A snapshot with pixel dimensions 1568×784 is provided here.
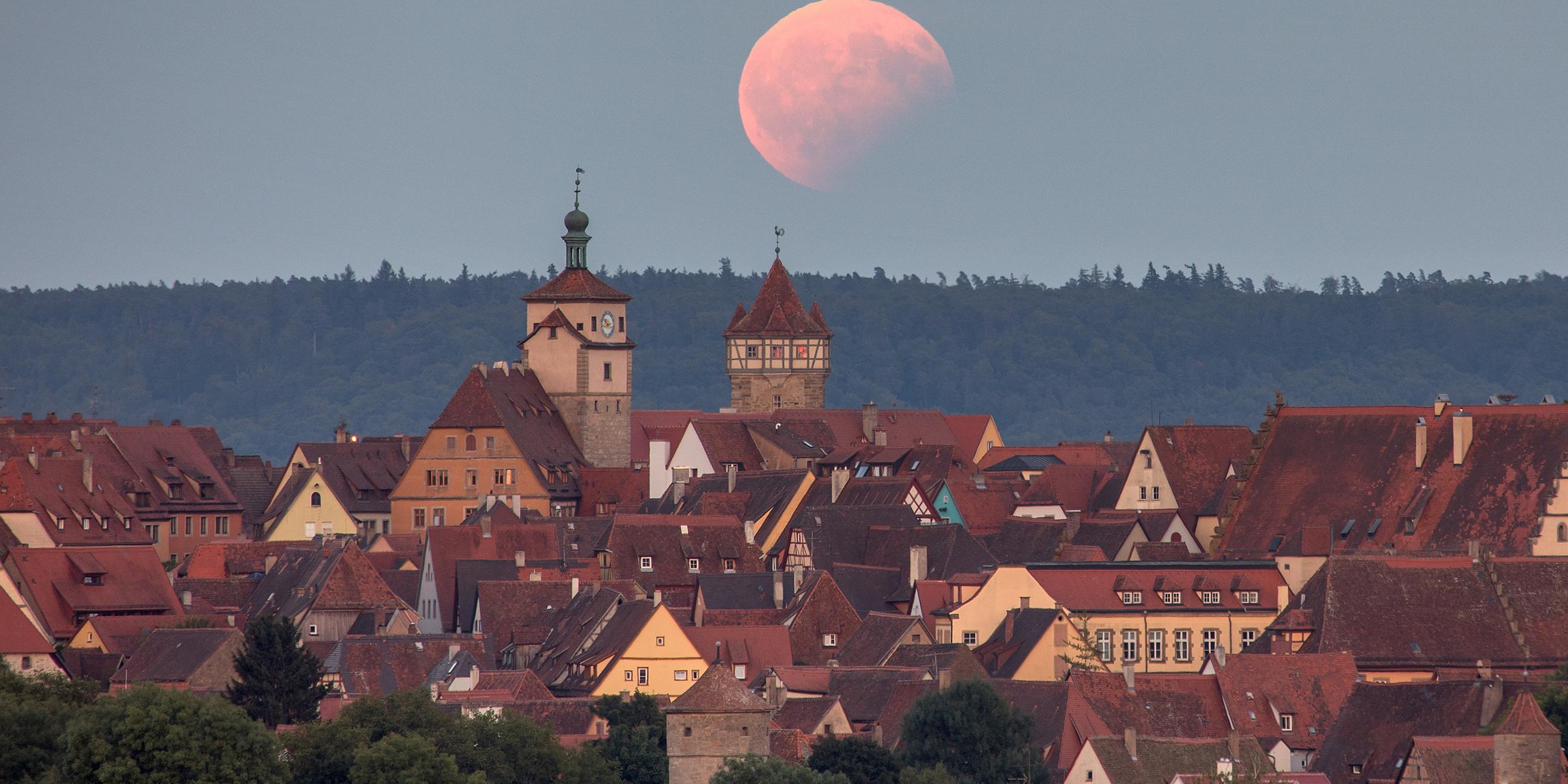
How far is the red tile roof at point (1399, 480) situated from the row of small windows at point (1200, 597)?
3.75 m

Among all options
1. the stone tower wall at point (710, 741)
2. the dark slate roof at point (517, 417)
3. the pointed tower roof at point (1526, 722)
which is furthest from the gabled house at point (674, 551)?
the pointed tower roof at point (1526, 722)

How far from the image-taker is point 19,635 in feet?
276

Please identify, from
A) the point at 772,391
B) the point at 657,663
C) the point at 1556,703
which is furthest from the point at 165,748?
the point at 772,391

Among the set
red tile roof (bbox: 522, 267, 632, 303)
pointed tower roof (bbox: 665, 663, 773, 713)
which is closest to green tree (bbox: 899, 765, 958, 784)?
pointed tower roof (bbox: 665, 663, 773, 713)

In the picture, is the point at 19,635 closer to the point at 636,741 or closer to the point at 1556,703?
the point at 636,741

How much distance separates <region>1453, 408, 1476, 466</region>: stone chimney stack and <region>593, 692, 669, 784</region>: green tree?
26.7 metres

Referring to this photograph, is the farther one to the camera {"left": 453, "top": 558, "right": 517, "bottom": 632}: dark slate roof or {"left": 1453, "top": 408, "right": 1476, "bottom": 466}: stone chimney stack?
{"left": 453, "top": 558, "right": 517, "bottom": 632}: dark slate roof

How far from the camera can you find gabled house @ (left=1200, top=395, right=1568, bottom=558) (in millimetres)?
91062

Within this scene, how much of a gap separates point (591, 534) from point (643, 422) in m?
35.7

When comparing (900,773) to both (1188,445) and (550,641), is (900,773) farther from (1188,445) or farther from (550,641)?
(1188,445)

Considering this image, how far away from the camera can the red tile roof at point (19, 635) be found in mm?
83500

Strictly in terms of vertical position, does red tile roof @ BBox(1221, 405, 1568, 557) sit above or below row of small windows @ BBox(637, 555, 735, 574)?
above

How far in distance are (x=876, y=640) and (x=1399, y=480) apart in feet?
56.3

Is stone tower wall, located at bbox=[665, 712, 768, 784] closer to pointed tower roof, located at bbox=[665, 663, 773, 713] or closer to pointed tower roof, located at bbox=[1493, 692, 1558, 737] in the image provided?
pointed tower roof, located at bbox=[665, 663, 773, 713]
